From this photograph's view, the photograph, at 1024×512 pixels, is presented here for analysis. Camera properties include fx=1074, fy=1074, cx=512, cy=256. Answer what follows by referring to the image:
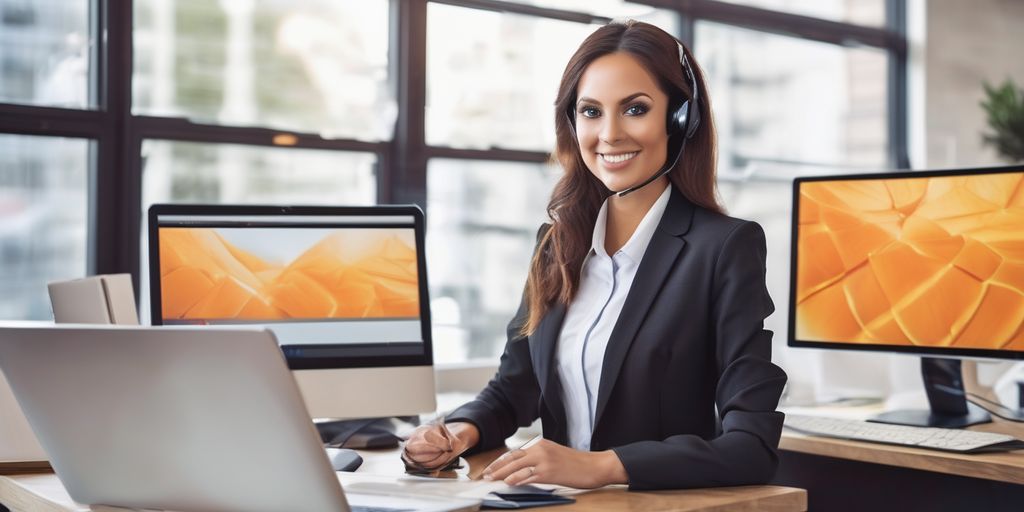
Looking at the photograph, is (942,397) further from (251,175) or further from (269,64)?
(269,64)

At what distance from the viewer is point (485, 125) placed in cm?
405

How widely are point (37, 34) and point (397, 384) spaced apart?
1835mm

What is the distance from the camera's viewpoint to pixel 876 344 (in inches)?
87.8

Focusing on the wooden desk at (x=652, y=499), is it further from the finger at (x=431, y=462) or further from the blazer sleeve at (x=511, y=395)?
the blazer sleeve at (x=511, y=395)

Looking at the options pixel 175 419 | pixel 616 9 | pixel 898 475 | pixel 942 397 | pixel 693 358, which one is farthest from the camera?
pixel 616 9

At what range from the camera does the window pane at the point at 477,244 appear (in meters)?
3.95

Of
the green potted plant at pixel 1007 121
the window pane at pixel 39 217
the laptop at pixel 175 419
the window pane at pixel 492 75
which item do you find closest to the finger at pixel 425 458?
the laptop at pixel 175 419

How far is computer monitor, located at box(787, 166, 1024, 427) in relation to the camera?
2.10 meters

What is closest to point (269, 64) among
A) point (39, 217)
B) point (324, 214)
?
point (39, 217)

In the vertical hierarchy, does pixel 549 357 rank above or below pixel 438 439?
above

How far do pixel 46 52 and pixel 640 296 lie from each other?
7.17 ft

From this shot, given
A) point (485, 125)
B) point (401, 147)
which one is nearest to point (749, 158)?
point (485, 125)

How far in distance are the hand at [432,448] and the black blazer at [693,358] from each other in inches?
4.2

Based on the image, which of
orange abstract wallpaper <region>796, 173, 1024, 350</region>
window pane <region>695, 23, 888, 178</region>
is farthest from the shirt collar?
window pane <region>695, 23, 888, 178</region>
